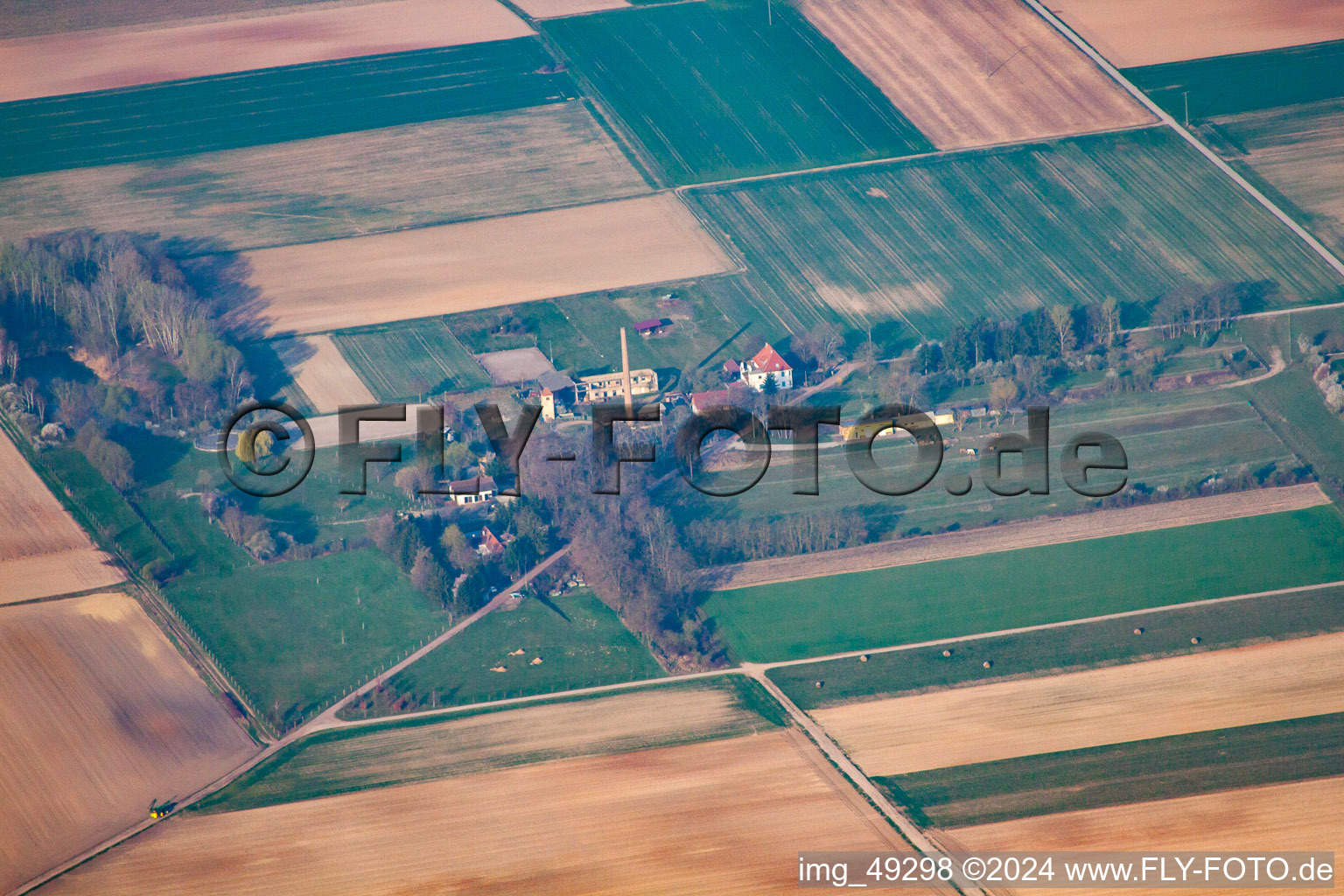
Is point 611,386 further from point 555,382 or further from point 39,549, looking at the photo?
point 39,549

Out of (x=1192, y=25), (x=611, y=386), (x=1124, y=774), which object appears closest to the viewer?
(x=1124, y=774)

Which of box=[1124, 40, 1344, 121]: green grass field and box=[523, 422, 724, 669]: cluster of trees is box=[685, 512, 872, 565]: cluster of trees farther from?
box=[1124, 40, 1344, 121]: green grass field

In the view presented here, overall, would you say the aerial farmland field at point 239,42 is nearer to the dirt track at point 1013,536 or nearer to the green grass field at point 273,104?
the green grass field at point 273,104

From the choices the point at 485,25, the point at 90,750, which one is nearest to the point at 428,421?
the point at 90,750

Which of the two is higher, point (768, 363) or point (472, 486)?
point (768, 363)

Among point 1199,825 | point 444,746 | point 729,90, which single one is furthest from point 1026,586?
point 729,90

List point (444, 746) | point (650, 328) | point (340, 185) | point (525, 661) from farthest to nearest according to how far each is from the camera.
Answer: point (340, 185) < point (650, 328) < point (525, 661) < point (444, 746)
